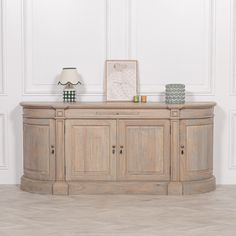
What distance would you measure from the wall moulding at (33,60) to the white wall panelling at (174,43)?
0.90ft

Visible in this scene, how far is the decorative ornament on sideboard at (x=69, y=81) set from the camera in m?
6.11

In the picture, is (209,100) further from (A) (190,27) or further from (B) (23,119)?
(B) (23,119)

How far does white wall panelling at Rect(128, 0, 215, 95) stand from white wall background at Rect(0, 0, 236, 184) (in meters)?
0.01

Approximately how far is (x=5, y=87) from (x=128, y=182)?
1.68 meters

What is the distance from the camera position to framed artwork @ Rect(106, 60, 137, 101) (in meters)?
6.29

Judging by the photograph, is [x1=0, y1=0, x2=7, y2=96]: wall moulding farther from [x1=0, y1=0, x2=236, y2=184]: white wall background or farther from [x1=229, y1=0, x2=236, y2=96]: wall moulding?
[x1=229, y1=0, x2=236, y2=96]: wall moulding

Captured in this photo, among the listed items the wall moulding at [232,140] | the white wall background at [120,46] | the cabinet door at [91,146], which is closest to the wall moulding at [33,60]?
the white wall background at [120,46]

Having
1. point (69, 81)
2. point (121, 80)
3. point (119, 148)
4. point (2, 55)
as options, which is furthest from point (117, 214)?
point (2, 55)

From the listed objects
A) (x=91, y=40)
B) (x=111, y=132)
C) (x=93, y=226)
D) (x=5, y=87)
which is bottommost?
(x=93, y=226)

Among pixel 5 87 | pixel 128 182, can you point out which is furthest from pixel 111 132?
pixel 5 87

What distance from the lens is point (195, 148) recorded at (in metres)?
5.89

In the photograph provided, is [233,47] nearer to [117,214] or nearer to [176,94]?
[176,94]

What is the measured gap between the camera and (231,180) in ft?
21.1

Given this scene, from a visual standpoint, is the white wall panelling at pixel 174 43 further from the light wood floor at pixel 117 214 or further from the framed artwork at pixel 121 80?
the light wood floor at pixel 117 214
